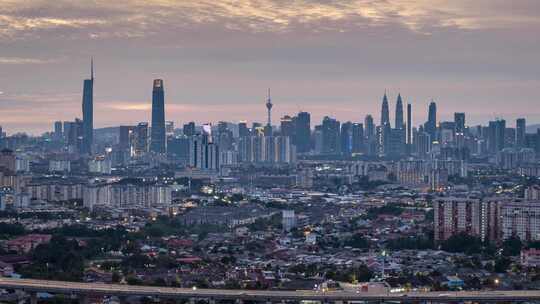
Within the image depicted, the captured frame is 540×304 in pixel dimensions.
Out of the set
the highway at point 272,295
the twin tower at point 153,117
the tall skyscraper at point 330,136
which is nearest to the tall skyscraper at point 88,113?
the twin tower at point 153,117

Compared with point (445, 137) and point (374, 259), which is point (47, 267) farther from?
point (445, 137)

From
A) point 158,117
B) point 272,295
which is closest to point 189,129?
point 158,117

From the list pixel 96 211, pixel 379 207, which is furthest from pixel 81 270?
pixel 379 207

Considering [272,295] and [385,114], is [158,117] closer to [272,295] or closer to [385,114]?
[385,114]

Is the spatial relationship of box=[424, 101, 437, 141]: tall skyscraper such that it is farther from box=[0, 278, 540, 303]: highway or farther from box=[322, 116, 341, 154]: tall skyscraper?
box=[0, 278, 540, 303]: highway

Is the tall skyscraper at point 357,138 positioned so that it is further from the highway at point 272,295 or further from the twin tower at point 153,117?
the highway at point 272,295

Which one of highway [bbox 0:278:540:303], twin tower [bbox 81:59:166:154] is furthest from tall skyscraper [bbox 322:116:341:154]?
highway [bbox 0:278:540:303]

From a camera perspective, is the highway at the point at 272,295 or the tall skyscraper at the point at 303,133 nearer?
the highway at the point at 272,295

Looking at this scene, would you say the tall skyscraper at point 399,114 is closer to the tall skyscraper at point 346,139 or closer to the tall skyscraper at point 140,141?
the tall skyscraper at point 346,139
